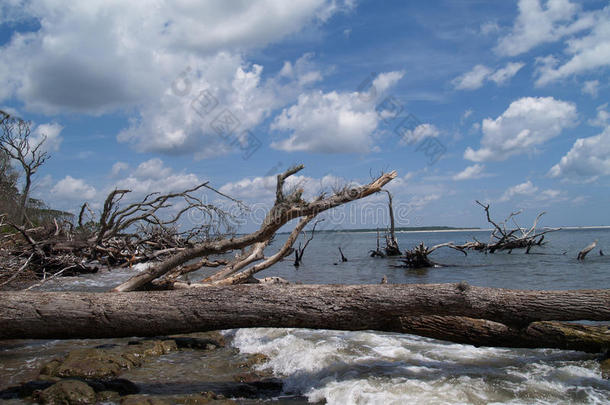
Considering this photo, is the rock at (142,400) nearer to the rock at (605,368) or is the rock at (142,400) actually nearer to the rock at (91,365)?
the rock at (91,365)

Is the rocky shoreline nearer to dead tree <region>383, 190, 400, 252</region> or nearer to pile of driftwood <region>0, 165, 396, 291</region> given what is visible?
pile of driftwood <region>0, 165, 396, 291</region>

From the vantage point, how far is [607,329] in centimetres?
542

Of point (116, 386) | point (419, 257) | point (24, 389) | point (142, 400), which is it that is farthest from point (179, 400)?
point (419, 257)

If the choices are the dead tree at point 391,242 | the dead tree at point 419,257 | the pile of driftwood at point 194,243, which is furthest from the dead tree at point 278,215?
the dead tree at point 391,242

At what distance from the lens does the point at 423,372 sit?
5297 mm

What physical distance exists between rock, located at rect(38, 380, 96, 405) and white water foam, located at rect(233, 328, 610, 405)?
7.05ft

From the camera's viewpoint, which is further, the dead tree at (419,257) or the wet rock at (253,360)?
the dead tree at (419,257)

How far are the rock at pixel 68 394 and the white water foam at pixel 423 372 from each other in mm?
2149

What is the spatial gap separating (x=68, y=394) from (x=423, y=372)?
4.03 meters

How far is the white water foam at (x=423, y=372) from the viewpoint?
14.8 feet

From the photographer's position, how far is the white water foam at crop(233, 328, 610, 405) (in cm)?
452

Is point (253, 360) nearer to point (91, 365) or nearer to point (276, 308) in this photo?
point (276, 308)

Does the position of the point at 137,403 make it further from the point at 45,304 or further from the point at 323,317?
the point at 323,317

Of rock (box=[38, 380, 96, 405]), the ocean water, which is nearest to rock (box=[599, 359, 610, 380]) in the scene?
the ocean water
